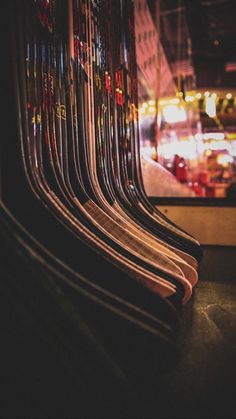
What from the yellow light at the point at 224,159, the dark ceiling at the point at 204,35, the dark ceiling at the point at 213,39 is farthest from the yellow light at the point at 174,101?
the yellow light at the point at 224,159

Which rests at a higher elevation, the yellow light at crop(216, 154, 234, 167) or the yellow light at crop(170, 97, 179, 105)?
the yellow light at crop(170, 97, 179, 105)

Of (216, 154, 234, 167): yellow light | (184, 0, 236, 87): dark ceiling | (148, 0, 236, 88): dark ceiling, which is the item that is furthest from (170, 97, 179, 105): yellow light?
(216, 154, 234, 167): yellow light

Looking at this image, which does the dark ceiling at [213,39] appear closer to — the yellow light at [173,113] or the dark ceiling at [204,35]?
the dark ceiling at [204,35]

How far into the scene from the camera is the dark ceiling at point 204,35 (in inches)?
257

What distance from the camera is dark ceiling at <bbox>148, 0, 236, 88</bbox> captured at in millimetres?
6520

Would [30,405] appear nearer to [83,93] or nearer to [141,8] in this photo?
[83,93]

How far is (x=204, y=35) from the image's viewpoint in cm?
800

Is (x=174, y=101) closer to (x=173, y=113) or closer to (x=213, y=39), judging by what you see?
(x=173, y=113)

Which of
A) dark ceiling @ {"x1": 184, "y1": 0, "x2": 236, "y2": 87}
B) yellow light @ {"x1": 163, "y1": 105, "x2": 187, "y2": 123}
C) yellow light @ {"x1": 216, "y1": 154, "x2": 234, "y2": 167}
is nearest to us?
yellow light @ {"x1": 163, "y1": 105, "x2": 187, "y2": 123}

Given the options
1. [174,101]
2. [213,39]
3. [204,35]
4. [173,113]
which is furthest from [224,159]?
[174,101]

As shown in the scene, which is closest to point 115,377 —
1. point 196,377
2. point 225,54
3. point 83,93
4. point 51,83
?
point 196,377

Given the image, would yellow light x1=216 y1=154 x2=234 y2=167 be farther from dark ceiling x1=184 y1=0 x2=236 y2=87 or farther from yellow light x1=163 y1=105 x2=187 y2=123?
yellow light x1=163 y1=105 x2=187 y2=123

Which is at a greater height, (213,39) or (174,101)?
(213,39)

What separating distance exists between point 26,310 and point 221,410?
708 millimetres
